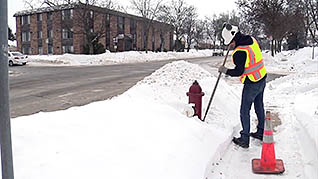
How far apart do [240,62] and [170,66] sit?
3121 millimetres

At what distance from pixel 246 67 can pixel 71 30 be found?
41237 millimetres

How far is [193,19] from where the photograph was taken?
6712cm

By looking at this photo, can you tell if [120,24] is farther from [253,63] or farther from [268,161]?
[268,161]

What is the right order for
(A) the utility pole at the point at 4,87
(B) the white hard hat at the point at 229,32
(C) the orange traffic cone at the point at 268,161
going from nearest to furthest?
(A) the utility pole at the point at 4,87
(C) the orange traffic cone at the point at 268,161
(B) the white hard hat at the point at 229,32

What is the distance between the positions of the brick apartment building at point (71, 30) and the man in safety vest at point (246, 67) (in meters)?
36.9

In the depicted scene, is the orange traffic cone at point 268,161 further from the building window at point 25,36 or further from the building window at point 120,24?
the building window at point 25,36

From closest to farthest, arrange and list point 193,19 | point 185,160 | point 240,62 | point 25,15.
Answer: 1. point 185,160
2. point 240,62
3. point 25,15
4. point 193,19

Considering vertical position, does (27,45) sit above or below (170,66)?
above

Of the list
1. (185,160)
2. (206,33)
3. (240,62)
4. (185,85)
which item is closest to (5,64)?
(185,160)

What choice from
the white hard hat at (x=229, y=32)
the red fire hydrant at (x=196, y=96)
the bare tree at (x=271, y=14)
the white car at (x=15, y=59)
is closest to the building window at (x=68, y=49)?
the white car at (x=15, y=59)

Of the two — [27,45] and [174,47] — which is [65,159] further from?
[174,47]

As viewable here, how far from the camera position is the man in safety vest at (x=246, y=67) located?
439 centimetres

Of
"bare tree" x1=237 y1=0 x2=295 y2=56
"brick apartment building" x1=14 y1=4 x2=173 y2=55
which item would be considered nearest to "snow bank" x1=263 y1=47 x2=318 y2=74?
"bare tree" x1=237 y1=0 x2=295 y2=56

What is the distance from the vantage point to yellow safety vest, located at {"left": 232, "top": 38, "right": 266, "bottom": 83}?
439 centimetres
